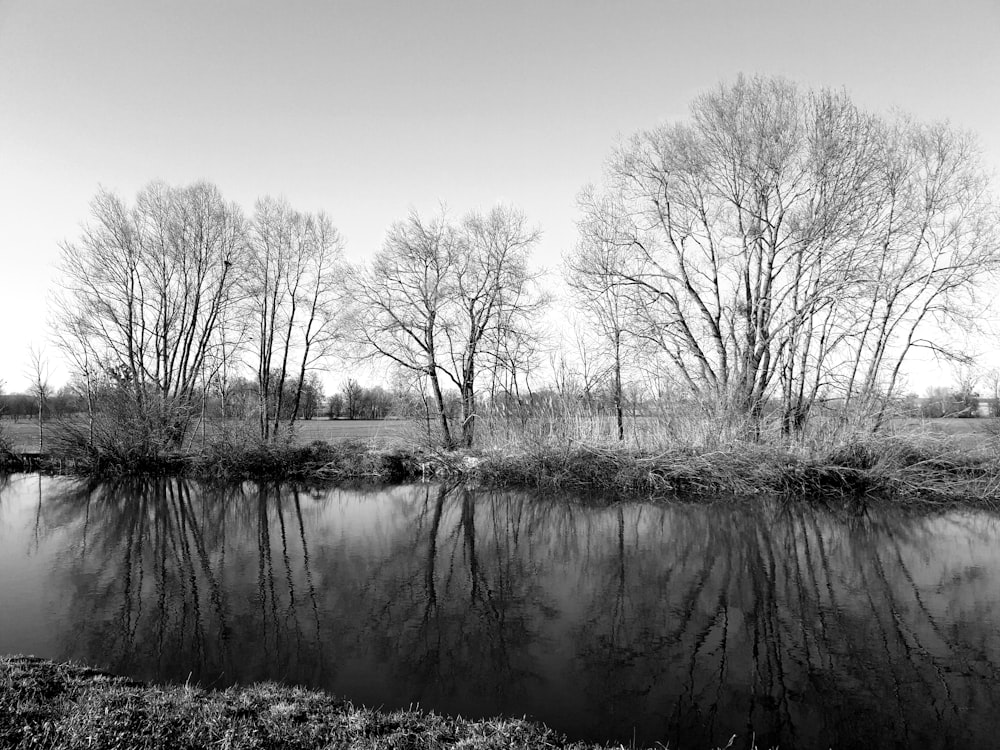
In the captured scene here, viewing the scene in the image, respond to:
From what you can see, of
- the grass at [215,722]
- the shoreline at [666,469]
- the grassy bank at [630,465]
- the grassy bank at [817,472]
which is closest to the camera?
the grass at [215,722]

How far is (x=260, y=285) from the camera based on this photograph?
94.4ft

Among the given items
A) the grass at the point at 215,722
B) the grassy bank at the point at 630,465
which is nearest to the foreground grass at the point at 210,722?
the grass at the point at 215,722

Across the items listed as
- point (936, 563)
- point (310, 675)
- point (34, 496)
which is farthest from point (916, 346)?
point (34, 496)

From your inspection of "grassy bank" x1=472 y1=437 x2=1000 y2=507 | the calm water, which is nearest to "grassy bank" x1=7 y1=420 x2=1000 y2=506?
"grassy bank" x1=472 y1=437 x2=1000 y2=507

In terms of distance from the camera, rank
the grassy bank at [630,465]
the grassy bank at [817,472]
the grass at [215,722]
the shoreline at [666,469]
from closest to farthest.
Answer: the grass at [215,722] < the grassy bank at [817,472] < the shoreline at [666,469] < the grassy bank at [630,465]

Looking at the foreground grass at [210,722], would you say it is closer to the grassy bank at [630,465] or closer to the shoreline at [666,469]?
the shoreline at [666,469]

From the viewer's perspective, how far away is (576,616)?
6.40m

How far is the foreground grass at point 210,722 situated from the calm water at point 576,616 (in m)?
0.57

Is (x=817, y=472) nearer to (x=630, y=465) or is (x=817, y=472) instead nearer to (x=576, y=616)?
(x=630, y=465)

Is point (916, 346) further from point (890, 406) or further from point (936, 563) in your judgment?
point (936, 563)

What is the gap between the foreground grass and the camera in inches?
131

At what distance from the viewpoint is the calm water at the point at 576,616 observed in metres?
4.42

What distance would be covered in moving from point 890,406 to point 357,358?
19634 mm

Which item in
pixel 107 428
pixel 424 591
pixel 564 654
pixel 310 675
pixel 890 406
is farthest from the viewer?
pixel 107 428
